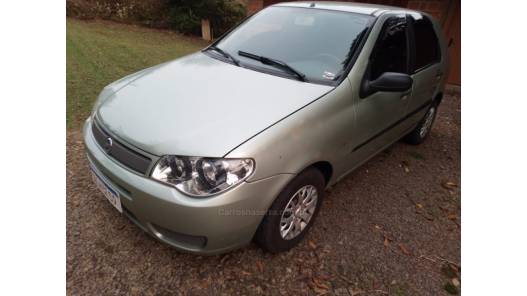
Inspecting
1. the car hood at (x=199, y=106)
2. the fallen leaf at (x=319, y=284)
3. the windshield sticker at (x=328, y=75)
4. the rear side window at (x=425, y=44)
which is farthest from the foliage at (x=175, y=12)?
the fallen leaf at (x=319, y=284)

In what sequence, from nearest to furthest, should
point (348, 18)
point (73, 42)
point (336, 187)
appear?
point (348, 18)
point (336, 187)
point (73, 42)

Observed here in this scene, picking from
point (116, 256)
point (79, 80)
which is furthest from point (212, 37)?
point (116, 256)

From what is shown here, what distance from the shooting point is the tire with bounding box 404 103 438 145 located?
12.5ft

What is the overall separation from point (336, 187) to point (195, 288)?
1.63 m

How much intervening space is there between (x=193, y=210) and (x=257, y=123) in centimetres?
59

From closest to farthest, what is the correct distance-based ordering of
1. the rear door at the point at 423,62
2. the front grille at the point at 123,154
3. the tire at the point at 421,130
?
the front grille at the point at 123,154
the rear door at the point at 423,62
the tire at the point at 421,130

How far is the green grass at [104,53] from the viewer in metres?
4.46

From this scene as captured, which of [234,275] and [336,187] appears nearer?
[234,275]

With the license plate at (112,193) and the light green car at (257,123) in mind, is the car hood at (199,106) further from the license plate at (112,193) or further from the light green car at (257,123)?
the license plate at (112,193)

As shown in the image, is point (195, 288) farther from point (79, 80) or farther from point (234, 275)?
point (79, 80)

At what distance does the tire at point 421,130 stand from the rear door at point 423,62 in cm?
39

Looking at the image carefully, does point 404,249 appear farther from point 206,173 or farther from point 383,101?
point 206,173

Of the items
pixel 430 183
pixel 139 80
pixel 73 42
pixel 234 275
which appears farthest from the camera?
pixel 73 42

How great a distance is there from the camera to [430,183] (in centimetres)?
334
